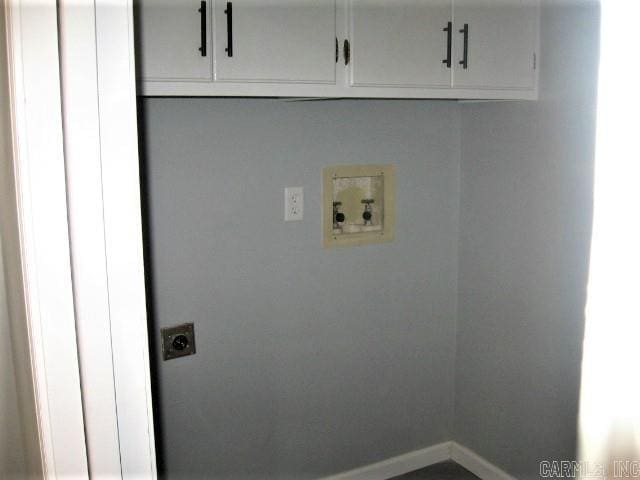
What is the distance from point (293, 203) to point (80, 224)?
5.67ft

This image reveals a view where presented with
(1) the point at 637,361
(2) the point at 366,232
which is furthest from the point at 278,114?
(1) the point at 637,361

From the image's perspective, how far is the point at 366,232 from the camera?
2416 mm

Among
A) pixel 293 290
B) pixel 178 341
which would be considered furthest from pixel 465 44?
pixel 178 341

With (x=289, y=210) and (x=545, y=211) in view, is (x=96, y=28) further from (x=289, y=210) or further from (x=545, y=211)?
(x=545, y=211)

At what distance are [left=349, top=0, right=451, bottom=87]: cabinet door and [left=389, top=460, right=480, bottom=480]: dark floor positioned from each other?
1.59m

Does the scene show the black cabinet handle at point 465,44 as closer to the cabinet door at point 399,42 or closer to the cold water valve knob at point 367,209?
the cabinet door at point 399,42

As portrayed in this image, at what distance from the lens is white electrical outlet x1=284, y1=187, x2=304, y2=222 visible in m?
2.22

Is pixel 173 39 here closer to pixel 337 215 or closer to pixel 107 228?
pixel 337 215

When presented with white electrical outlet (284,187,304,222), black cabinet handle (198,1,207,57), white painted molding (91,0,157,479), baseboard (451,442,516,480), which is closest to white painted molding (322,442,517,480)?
baseboard (451,442,516,480)

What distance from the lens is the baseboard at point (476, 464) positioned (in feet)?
8.30

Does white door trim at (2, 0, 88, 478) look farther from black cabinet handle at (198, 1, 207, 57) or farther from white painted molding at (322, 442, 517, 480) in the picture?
white painted molding at (322, 442, 517, 480)

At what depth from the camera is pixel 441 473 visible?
2.65 meters

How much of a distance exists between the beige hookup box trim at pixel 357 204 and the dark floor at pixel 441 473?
100 cm

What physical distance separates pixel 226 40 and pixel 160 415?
48.5 inches
